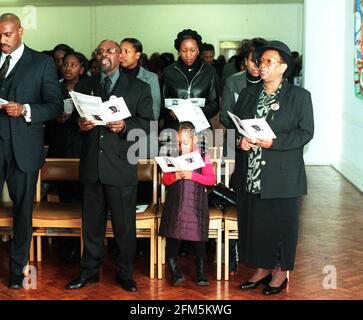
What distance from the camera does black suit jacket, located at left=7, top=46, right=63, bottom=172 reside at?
5.19 metres

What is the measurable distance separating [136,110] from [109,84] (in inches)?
10.9

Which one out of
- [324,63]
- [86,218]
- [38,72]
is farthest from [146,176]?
[324,63]

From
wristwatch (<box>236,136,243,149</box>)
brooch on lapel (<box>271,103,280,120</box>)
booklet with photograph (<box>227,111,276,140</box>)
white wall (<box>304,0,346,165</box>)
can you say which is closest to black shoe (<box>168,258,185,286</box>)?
wristwatch (<box>236,136,243,149</box>)

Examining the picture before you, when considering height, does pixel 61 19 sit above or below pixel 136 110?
above

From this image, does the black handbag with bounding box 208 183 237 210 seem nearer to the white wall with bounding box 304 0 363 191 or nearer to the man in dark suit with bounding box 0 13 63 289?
the man in dark suit with bounding box 0 13 63 289

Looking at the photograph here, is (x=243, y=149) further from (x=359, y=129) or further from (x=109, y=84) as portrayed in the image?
(x=359, y=129)

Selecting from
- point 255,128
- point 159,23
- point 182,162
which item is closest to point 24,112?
point 182,162

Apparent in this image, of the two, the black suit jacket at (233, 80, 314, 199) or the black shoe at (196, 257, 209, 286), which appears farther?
the black shoe at (196, 257, 209, 286)

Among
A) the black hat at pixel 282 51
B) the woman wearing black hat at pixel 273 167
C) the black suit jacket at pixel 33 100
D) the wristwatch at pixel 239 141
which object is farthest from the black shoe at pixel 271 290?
the black suit jacket at pixel 33 100

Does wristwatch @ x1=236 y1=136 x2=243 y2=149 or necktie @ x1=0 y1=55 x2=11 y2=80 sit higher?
necktie @ x1=0 y1=55 x2=11 y2=80

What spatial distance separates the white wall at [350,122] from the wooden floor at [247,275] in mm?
2449

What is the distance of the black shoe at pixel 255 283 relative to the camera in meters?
5.49

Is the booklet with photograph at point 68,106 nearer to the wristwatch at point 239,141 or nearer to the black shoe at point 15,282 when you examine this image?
the black shoe at point 15,282

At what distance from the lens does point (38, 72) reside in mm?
5266
